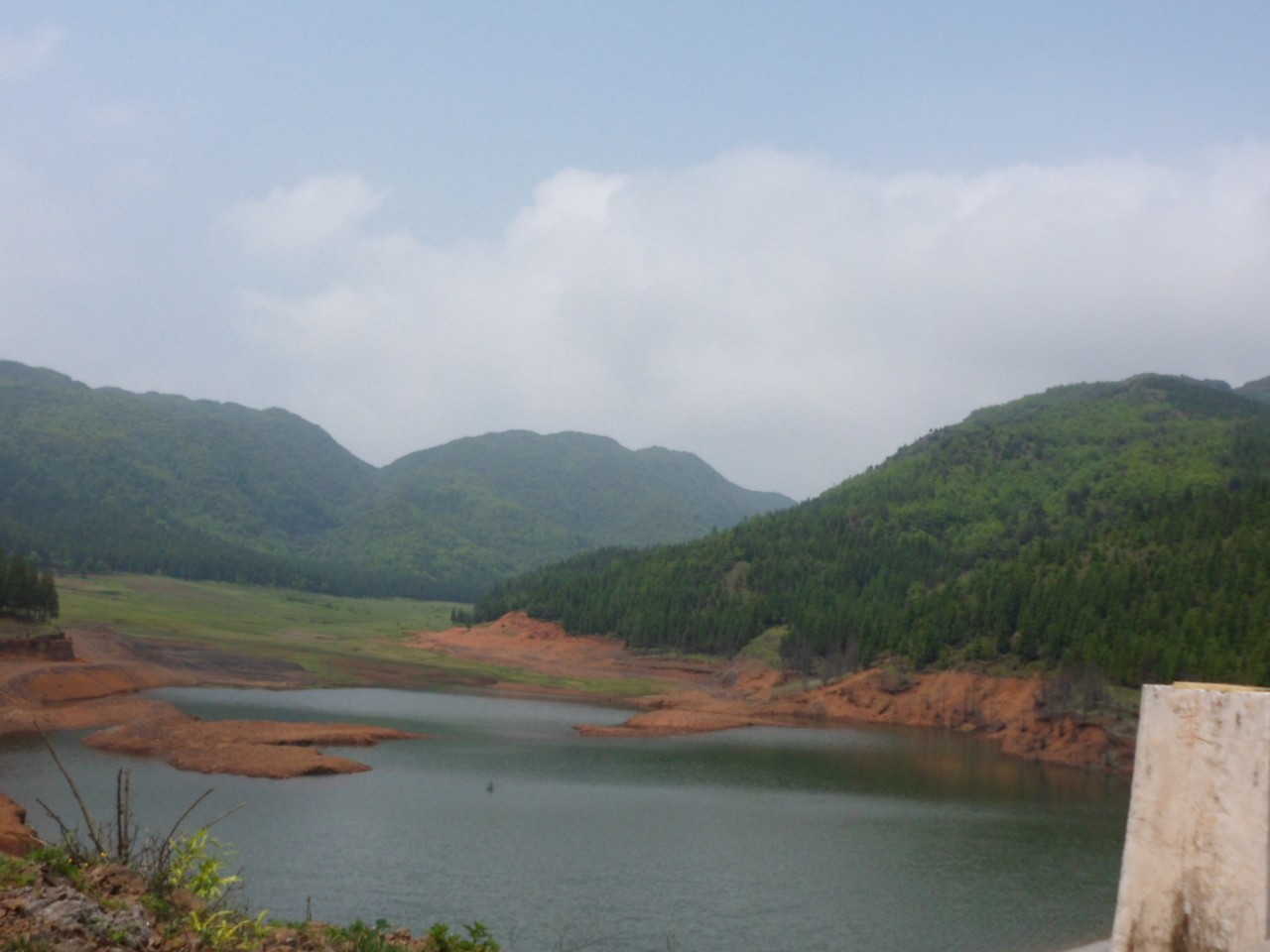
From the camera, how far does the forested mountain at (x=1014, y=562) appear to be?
246 ft

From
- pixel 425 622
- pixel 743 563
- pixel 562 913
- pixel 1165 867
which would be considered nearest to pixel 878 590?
pixel 743 563

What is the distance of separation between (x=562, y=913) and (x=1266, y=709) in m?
19.9

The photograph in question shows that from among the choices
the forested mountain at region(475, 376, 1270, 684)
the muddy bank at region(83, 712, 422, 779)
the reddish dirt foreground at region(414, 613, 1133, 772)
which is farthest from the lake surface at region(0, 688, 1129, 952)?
the forested mountain at region(475, 376, 1270, 684)

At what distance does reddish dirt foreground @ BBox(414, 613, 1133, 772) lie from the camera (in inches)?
2768

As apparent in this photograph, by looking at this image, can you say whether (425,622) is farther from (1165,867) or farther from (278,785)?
(1165,867)

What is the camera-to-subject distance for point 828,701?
91.4m

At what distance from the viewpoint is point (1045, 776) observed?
6088 centimetres

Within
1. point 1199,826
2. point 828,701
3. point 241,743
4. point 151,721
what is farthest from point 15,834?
point 828,701

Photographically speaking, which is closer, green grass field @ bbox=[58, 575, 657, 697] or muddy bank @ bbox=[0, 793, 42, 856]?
muddy bank @ bbox=[0, 793, 42, 856]

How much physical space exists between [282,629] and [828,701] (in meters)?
70.3

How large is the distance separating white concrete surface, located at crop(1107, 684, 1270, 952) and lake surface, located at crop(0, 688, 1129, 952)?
402 inches

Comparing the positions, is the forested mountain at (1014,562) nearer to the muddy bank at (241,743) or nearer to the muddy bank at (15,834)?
the muddy bank at (241,743)

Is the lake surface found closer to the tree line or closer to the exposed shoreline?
the exposed shoreline

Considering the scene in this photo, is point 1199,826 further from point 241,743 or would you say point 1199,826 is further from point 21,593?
point 21,593
